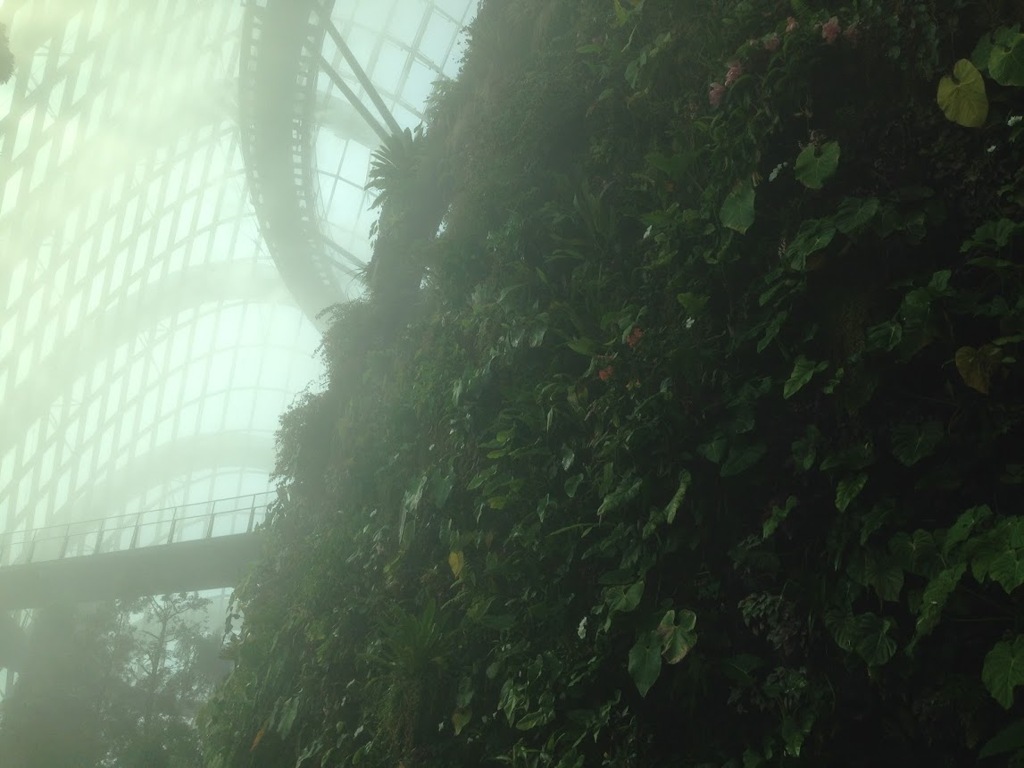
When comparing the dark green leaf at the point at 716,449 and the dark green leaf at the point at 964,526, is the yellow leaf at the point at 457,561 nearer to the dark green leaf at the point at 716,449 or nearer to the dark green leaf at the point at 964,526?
the dark green leaf at the point at 716,449

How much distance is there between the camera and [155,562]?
2245 centimetres

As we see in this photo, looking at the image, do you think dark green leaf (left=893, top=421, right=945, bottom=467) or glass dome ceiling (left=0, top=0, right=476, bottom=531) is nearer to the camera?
dark green leaf (left=893, top=421, right=945, bottom=467)

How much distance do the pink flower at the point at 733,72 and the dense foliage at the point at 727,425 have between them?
32 millimetres

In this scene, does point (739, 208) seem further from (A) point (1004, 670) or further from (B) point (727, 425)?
(A) point (1004, 670)

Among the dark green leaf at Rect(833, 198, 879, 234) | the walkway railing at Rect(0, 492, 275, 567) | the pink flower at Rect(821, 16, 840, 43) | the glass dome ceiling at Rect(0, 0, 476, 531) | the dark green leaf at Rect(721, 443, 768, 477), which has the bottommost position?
the dark green leaf at Rect(721, 443, 768, 477)

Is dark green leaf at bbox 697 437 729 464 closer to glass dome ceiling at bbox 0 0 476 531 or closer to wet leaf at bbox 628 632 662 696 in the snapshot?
→ wet leaf at bbox 628 632 662 696

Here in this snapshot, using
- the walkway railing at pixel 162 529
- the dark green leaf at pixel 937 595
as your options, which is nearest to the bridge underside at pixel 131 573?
the walkway railing at pixel 162 529

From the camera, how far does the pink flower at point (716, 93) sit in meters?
4.57

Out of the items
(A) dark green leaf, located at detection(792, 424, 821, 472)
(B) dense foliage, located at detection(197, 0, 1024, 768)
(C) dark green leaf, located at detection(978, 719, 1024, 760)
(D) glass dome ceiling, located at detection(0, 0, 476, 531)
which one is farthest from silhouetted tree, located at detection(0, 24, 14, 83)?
(D) glass dome ceiling, located at detection(0, 0, 476, 531)

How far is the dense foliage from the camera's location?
10.1 feet

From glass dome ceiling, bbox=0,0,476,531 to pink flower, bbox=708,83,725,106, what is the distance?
15148mm

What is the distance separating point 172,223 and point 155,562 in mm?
19953

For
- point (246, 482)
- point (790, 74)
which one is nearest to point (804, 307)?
point (790, 74)

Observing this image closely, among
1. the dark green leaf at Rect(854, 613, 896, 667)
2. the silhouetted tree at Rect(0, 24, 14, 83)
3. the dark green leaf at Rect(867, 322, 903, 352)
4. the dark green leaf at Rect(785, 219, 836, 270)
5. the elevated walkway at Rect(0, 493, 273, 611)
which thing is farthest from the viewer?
the elevated walkway at Rect(0, 493, 273, 611)
